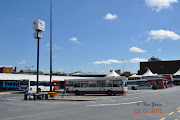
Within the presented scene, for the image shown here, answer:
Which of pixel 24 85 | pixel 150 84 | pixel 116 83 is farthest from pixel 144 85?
pixel 24 85

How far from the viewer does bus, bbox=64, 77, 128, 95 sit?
30927 mm

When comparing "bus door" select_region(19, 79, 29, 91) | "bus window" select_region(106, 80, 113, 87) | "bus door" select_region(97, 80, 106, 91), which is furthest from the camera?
"bus door" select_region(19, 79, 29, 91)

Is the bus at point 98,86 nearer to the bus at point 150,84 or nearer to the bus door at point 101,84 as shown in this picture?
the bus door at point 101,84

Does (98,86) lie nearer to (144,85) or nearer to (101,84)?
(101,84)

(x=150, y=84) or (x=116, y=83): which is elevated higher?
(x=116, y=83)

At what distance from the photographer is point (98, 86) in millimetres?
32438

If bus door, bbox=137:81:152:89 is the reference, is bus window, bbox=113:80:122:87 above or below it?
above

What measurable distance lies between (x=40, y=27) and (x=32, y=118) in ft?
55.7

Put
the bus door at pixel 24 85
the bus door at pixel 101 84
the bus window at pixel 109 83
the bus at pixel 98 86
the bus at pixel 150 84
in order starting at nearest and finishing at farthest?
1. the bus at pixel 98 86
2. the bus window at pixel 109 83
3. the bus door at pixel 101 84
4. the bus door at pixel 24 85
5. the bus at pixel 150 84

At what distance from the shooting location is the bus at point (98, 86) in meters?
30.9

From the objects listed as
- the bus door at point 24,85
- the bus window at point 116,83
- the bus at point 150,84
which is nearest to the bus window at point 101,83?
the bus window at point 116,83

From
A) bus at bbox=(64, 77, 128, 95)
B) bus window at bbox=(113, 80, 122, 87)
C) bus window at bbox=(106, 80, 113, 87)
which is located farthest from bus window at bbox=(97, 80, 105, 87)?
bus window at bbox=(113, 80, 122, 87)

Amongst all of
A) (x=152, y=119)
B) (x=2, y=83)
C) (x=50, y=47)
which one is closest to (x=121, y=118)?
(x=152, y=119)

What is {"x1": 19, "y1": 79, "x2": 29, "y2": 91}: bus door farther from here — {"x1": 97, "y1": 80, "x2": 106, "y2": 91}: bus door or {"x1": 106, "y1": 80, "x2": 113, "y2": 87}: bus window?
{"x1": 106, "y1": 80, "x2": 113, "y2": 87}: bus window
